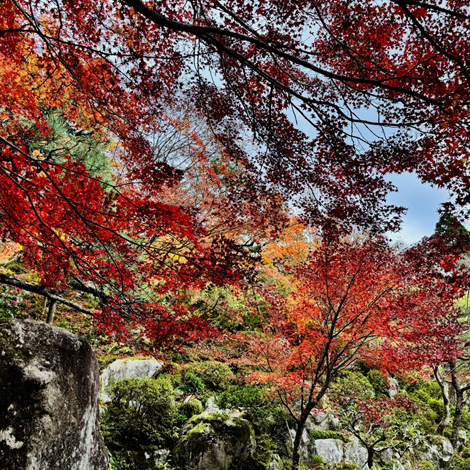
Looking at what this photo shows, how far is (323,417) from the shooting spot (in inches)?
307

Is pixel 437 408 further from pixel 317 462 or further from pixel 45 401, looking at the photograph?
pixel 45 401

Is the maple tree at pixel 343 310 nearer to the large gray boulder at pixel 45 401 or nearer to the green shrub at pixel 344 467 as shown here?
the green shrub at pixel 344 467

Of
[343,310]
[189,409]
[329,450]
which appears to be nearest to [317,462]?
[329,450]

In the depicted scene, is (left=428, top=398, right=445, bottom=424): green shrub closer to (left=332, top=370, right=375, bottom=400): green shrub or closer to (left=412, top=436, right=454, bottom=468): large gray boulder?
(left=412, top=436, right=454, bottom=468): large gray boulder

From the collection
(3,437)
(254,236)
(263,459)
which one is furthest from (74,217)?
(254,236)

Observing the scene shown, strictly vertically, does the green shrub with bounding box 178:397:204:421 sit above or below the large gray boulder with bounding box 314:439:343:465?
above

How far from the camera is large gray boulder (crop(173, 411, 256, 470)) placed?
4.92m

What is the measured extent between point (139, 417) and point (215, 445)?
5.10ft

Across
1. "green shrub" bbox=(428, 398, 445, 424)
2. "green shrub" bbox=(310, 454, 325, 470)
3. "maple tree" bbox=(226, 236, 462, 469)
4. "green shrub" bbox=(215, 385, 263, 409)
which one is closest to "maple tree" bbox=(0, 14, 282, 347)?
"maple tree" bbox=(226, 236, 462, 469)

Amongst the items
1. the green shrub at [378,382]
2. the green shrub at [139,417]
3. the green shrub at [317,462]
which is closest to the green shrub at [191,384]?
the green shrub at [139,417]

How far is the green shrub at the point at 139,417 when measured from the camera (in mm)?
5023

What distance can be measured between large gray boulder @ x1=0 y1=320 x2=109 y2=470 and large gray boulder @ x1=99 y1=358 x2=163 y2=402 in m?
3.75

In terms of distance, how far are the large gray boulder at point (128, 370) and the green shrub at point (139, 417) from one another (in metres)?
0.84

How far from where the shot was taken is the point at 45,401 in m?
2.31
